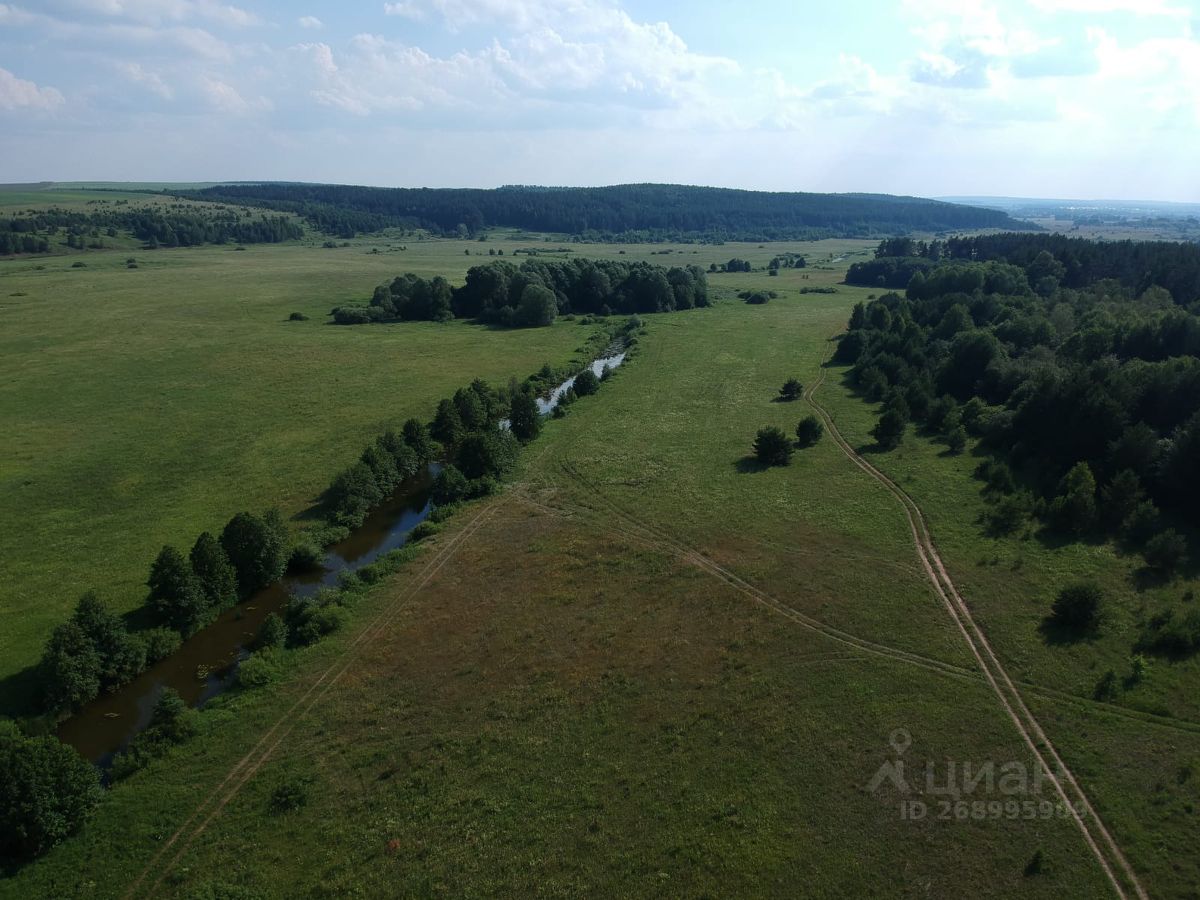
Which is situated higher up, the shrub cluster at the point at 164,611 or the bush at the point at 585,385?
Answer: the bush at the point at 585,385

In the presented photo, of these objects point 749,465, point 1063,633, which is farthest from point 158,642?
point 1063,633

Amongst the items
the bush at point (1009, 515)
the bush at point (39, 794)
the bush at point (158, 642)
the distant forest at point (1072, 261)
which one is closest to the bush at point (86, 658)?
the bush at point (158, 642)

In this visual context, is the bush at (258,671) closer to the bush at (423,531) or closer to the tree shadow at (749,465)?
the bush at (423,531)

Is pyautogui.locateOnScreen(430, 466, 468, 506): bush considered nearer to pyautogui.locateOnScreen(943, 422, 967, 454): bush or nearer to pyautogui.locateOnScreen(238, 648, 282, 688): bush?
pyautogui.locateOnScreen(238, 648, 282, 688): bush

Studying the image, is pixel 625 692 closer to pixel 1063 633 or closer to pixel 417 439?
pixel 1063 633

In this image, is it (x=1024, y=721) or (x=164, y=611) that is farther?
(x=164, y=611)

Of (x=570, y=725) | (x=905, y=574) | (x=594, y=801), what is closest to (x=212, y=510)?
(x=570, y=725)
